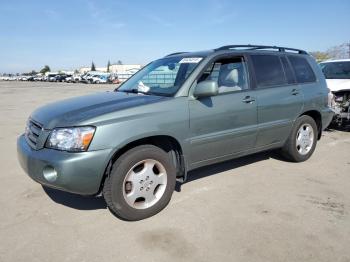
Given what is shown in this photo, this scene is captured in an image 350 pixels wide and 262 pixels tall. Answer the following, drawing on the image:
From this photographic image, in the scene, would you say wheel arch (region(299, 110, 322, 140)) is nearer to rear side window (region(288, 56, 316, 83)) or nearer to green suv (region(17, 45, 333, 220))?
green suv (region(17, 45, 333, 220))

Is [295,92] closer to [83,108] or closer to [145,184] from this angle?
[145,184]

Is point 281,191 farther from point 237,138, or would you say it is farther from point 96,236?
point 96,236

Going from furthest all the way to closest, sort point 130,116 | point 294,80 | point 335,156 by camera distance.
→ 1. point 335,156
2. point 294,80
3. point 130,116

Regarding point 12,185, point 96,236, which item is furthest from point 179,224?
point 12,185

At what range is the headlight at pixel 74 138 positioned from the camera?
3.29 metres

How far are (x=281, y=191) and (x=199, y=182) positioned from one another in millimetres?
1103

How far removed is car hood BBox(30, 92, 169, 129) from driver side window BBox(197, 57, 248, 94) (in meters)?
0.84

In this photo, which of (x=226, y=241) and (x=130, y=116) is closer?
(x=226, y=241)

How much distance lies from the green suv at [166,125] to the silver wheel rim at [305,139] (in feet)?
0.38

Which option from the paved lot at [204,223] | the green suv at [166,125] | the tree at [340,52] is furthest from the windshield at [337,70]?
the tree at [340,52]

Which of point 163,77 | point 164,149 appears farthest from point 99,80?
point 164,149

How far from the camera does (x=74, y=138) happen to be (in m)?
3.30

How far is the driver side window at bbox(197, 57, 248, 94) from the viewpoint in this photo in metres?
4.36

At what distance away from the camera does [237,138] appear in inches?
177
